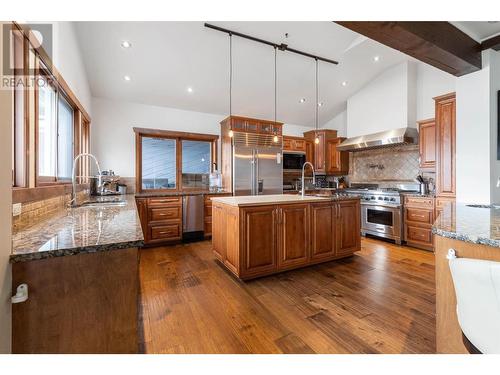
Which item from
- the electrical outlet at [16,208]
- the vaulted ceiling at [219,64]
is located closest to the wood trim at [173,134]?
the vaulted ceiling at [219,64]

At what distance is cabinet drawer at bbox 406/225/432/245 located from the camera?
359 centimetres

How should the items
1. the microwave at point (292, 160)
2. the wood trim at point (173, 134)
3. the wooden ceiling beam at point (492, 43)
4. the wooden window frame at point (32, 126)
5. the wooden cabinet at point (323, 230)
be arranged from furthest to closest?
the microwave at point (292, 160)
the wood trim at point (173, 134)
the wooden cabinet at point (323, 230)
the wooden ceiling beam at point (492, 43)
the wooden window frame at point (32, 126)

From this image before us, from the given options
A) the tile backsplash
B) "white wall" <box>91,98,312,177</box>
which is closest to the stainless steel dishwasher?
"white wall" <box>91,98,312,177</box>

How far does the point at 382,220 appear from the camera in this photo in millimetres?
4199

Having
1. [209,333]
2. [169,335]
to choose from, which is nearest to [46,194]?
[169,335]

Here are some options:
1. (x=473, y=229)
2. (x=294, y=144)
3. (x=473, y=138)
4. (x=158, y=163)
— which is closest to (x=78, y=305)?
(x=473, y=229)

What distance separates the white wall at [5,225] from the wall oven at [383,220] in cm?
465

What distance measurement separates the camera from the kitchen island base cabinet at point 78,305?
0.92 metres

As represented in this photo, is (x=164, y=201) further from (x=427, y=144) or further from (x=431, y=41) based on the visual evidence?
(x=427, y=144)

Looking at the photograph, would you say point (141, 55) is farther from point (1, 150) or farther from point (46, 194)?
point (1, 150)

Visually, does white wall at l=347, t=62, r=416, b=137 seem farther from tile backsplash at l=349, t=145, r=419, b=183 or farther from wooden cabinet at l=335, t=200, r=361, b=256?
wooden cabinet at l=335, t=200, r=361, b=256

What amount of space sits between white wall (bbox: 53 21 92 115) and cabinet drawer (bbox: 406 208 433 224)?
5132mm

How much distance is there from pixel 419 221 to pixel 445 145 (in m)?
1.24

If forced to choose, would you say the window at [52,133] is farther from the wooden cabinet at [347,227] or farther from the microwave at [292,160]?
the microwave at [292,160]
